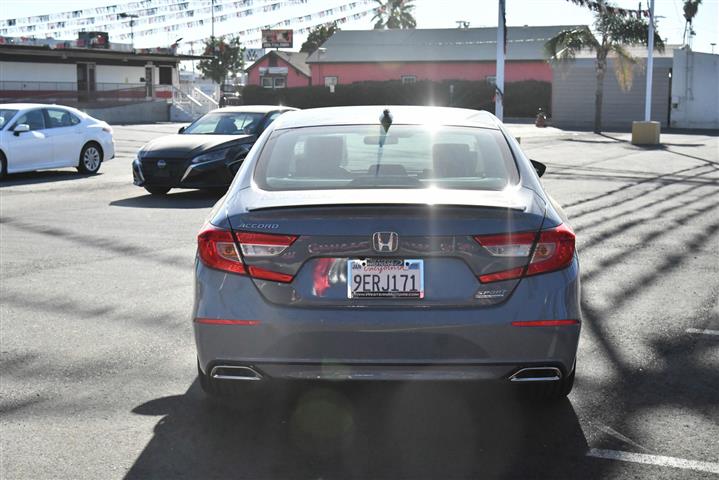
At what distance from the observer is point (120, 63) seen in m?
66.7

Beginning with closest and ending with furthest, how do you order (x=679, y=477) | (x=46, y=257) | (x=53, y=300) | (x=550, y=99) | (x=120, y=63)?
1. (x=679, y=477)
2. (x=53, y=300)
3. (x=46, y=257)
4. (x=550, y=99)
5. (x=120, y=63)

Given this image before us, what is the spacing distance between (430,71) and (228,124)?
5630 cm

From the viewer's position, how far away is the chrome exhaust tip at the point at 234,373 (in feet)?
14.4

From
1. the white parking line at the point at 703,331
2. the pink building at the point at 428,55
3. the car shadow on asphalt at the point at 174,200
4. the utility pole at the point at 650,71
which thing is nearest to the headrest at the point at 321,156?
the white parking line at the point at 703,331

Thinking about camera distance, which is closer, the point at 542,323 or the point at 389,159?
the point at 542,323

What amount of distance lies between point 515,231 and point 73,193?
12923 mm

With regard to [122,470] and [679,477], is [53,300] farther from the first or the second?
[679,477]

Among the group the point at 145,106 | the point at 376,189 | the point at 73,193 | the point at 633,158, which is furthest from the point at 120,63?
the point at 376,189

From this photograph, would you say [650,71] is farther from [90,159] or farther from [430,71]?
[430,71]

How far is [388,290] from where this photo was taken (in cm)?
423

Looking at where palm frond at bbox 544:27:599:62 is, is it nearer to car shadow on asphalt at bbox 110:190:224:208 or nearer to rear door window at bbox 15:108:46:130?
rear door window at bbox 15:108:46:130

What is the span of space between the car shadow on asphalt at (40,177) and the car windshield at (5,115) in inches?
43.2

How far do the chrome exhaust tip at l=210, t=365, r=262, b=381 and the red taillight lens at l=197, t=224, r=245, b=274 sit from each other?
0.44 metres

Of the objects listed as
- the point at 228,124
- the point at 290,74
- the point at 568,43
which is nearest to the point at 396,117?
the point at 228,124
